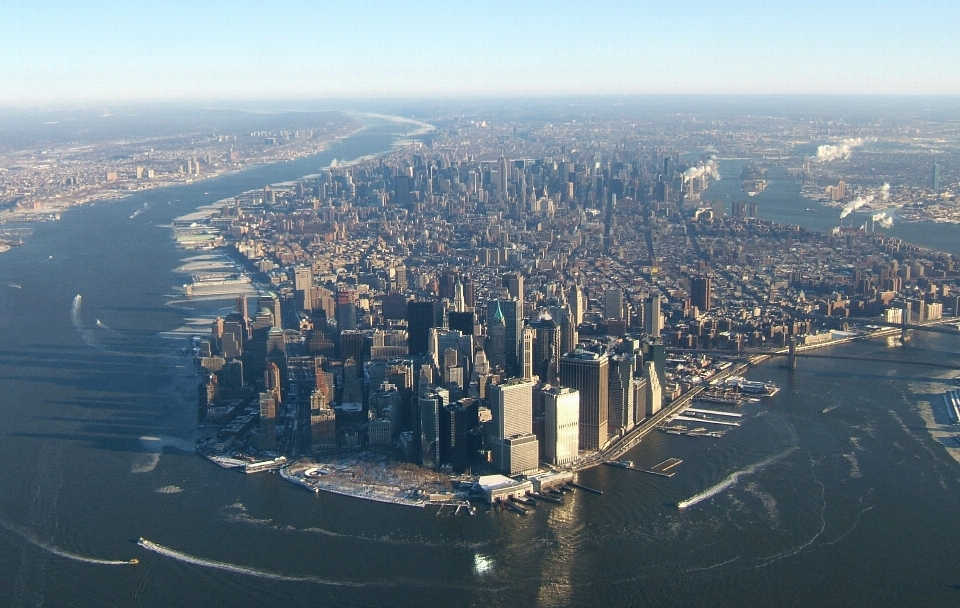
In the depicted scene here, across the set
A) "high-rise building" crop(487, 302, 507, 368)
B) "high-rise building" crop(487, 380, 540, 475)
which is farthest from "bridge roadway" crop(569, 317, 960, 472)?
"high-rise building" crop(487, 302, 507, 368)

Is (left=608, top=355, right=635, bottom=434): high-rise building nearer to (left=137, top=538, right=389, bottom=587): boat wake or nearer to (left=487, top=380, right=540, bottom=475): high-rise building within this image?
(left=487, top=380, right=540, bottom=475): high-rise building

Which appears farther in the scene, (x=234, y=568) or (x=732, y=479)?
(x=732, y=479)

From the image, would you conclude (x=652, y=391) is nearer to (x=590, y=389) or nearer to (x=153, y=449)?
(x=590, y=389)

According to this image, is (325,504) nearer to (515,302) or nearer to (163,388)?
(163,388)

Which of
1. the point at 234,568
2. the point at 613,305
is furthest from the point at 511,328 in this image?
the point at 234,568

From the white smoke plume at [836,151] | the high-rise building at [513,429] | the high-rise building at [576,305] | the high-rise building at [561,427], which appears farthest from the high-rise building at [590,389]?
the white smoke plume at [836,151]

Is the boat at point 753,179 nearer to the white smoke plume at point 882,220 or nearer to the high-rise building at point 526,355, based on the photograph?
the white smoke plume at point 882,220
